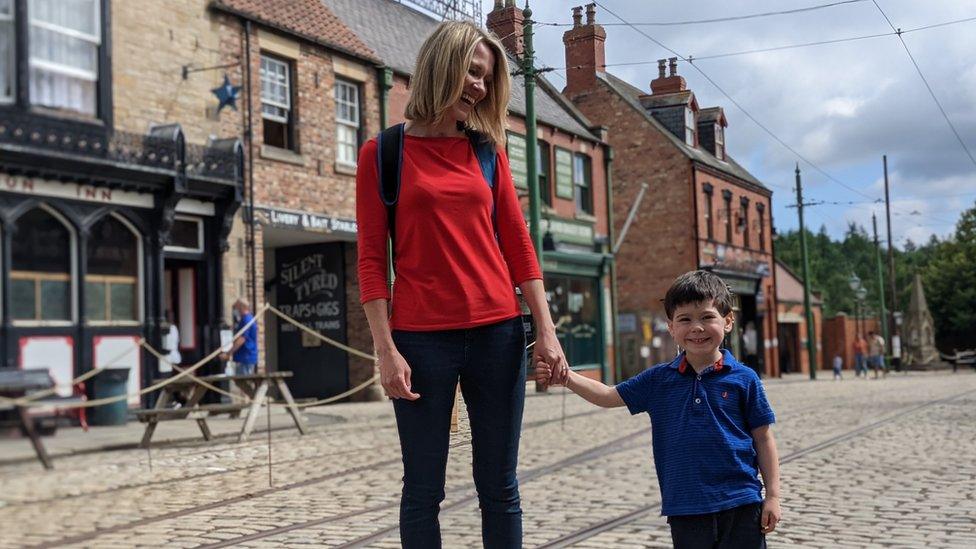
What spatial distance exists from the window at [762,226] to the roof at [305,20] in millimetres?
21947

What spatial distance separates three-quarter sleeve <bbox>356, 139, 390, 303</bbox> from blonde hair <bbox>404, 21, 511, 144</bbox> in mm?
206

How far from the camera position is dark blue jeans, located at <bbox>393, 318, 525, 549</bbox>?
125 inches

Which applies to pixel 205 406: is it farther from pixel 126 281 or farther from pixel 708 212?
pixel 708 212

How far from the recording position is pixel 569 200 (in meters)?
27.3

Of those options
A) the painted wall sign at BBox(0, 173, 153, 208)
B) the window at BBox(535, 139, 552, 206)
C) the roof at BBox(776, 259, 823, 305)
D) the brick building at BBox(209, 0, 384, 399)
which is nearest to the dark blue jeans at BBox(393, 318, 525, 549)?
the painted wall sign at BBox(0, 173, 153, 208)

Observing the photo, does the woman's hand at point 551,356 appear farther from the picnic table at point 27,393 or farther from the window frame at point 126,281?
the window frame at point 126,281

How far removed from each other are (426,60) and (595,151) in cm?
2599

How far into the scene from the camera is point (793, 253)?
280 feet

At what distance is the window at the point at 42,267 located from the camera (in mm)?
12844

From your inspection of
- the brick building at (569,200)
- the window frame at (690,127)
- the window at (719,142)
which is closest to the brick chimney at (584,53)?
the brick building at (569,200)

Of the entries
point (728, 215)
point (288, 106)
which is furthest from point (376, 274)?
point (728, 215)

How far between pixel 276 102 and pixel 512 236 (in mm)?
15204

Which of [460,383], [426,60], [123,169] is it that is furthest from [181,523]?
[123,169]

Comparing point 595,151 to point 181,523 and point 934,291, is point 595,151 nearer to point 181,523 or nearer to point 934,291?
point 181,523
